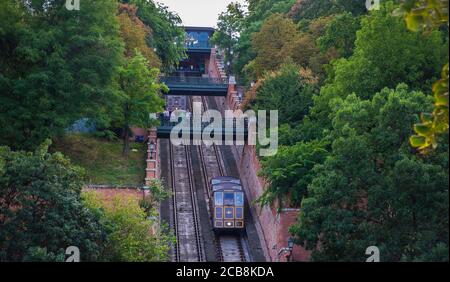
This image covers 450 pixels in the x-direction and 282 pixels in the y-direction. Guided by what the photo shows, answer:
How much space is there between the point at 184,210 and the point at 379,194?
21322mm

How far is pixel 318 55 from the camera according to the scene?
58844mm

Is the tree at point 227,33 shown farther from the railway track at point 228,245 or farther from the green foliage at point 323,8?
the railway track at point 228,245

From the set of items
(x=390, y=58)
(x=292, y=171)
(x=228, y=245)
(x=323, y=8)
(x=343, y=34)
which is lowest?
(x=228, y=245)

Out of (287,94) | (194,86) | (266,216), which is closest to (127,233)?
(266,216)

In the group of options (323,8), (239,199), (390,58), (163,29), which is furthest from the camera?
(163,29)

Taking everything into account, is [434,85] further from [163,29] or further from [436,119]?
[163,29]

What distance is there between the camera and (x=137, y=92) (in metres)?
56.6

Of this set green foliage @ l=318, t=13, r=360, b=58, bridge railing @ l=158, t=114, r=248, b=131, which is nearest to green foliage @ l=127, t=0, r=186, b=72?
bridge railing @ l=158, t=114, r=248, b=131

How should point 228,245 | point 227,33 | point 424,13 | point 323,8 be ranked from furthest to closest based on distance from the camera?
1. point 227,33
2. point 323,8
3. point 228,245
4. point 424,13

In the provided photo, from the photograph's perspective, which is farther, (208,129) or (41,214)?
(208,129)

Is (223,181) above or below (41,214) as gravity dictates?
above

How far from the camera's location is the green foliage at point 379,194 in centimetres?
3494
